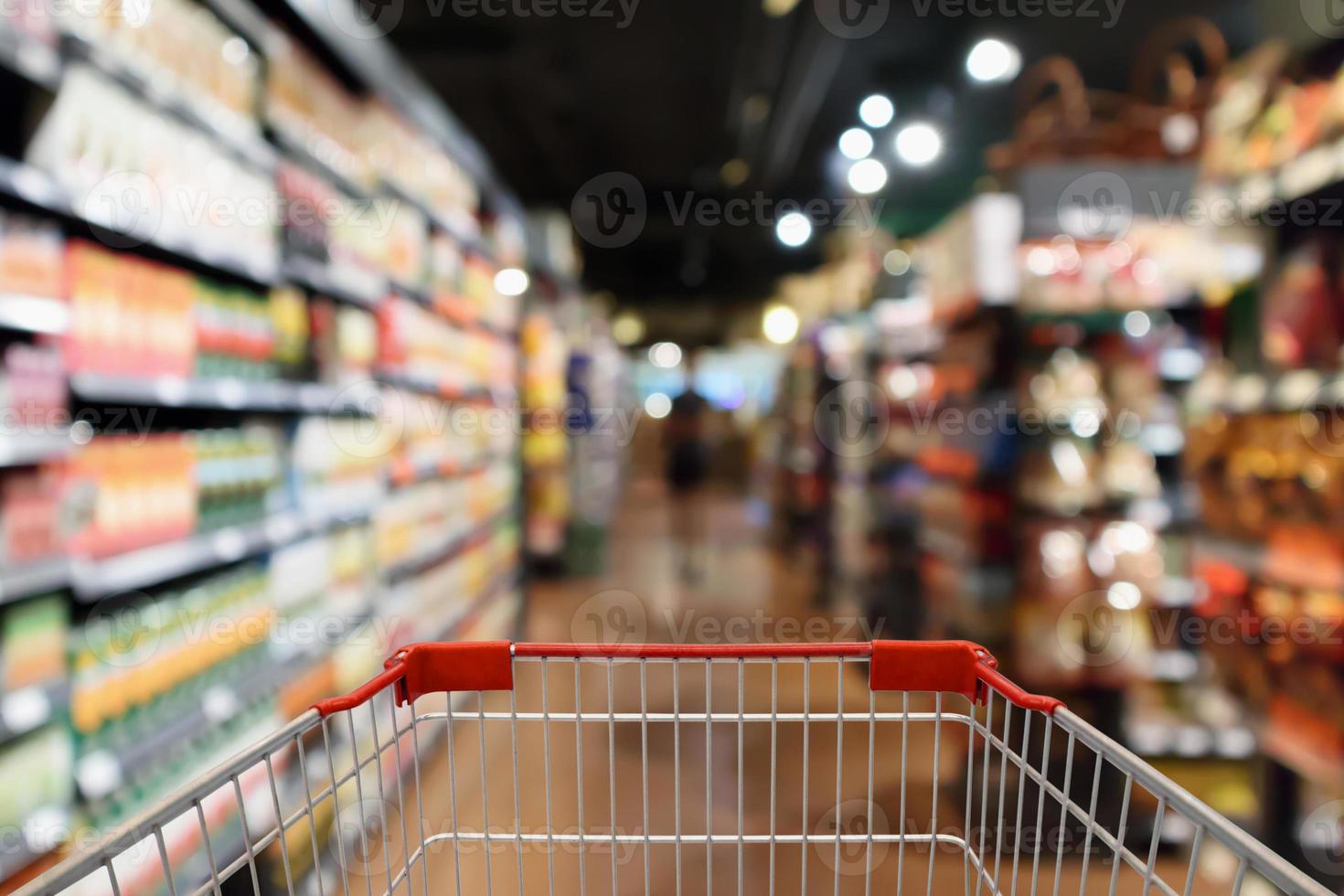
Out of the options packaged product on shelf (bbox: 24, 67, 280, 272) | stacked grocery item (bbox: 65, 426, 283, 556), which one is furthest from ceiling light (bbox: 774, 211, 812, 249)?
stacked grocery item (bbox: 65, 426, 283, 556)

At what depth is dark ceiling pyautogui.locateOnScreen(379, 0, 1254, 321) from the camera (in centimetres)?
408

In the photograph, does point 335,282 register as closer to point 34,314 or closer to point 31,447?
point 34,314

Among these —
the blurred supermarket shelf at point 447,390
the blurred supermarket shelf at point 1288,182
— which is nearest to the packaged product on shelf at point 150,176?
the blurred supermarket shelf at point 447,390

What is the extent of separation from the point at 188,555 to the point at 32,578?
17.5 inches

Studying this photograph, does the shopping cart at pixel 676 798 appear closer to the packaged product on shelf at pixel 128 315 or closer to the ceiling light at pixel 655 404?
the packaged product on shelf at pixel 128 315

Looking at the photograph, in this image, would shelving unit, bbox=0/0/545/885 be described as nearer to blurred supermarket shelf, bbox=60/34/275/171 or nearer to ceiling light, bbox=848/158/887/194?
blurred supermarket shelf, bbox=60/34/275/171

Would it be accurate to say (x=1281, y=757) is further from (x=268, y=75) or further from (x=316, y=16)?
(x=316, y=16)

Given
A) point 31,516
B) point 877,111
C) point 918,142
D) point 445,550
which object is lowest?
point 445,550

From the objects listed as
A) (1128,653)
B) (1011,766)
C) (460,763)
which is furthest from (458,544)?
(1128,653)

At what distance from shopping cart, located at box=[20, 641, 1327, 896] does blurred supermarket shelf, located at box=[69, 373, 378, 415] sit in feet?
2.79

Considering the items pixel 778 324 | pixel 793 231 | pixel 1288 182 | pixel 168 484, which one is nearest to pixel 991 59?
pixel 1288 182

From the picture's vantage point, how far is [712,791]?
302 cm

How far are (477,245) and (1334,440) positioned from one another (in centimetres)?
406

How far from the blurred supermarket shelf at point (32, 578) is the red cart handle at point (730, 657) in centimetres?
85
